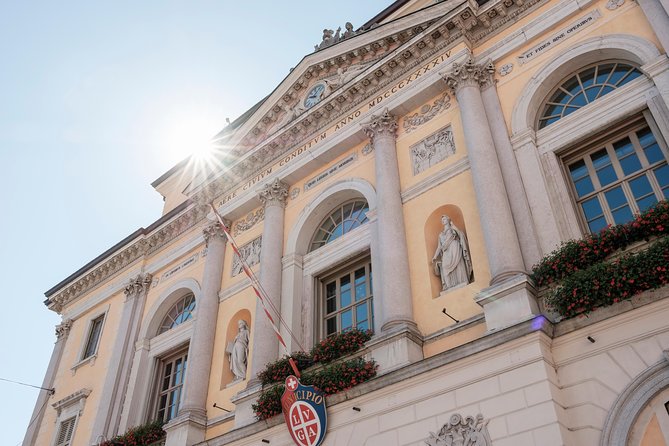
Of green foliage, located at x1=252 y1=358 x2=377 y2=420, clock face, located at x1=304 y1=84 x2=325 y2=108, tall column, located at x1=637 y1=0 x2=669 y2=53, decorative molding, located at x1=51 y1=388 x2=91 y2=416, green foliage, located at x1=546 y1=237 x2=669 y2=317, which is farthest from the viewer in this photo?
decorative molding, located at x1=51 y1=388 x2=91 y2=416

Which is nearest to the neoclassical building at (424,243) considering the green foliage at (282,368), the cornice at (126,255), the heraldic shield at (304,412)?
the cornice at (126,255)

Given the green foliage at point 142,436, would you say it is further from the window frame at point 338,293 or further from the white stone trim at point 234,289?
the window frame at point 338,293

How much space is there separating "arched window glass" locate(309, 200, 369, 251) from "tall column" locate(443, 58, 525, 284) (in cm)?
353

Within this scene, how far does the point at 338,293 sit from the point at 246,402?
3.17 metres

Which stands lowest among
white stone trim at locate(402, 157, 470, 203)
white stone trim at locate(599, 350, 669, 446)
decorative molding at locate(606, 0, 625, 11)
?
white stone trim at locate(599, 350, 669, 446)

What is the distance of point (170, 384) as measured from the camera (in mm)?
17609

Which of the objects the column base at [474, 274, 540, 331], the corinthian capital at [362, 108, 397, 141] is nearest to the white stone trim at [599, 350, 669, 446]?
the column base at [474, 274, 540, 331]

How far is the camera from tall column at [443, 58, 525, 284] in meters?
10.9

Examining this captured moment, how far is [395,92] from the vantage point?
49.9ft

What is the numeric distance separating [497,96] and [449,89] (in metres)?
1.31

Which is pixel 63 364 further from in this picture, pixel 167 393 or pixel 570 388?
pixel 570 388

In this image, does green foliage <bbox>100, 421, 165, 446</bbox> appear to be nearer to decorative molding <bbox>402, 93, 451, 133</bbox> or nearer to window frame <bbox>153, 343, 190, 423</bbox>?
window frame <bbox>153, 343, 190, 423</bbox>

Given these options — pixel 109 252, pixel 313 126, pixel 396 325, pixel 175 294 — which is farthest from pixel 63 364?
pixel 396 325

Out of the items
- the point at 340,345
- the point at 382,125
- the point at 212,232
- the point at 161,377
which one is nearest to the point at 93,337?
the point at 161,377
